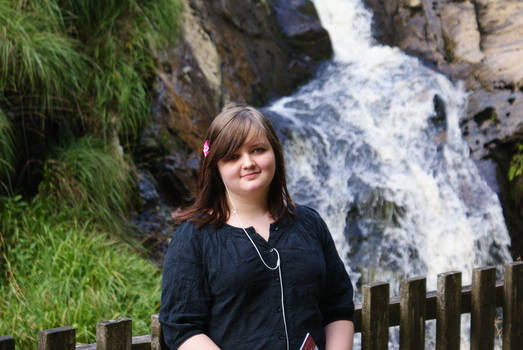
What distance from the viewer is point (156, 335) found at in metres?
1.84

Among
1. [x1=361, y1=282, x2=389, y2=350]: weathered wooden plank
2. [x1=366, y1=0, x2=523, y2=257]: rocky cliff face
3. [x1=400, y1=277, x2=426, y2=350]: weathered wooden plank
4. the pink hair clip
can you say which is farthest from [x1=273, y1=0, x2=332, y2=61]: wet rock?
the pink hair clip

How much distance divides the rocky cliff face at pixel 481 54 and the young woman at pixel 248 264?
→ 5825 millimetres

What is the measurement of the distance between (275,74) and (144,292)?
6.09 m

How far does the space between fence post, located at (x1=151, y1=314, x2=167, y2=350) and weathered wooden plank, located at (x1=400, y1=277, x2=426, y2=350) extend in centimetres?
105

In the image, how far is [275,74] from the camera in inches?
357

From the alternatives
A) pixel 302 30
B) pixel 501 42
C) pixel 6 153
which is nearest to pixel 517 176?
pixel 501 42

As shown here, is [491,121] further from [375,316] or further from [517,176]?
[375,316]

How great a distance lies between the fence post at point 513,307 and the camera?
9.03ft

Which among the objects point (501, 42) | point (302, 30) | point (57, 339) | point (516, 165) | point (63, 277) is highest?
point (302, 30)

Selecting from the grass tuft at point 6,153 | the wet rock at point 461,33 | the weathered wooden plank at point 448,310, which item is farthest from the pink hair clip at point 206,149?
the wet rock at point 461,33

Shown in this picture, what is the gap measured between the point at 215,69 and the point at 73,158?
3103mm

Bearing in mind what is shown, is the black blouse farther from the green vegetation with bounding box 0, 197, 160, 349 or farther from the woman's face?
the green vegetation with bounding box 0, 197, 160, 349

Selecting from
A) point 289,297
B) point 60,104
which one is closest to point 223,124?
point 289,297

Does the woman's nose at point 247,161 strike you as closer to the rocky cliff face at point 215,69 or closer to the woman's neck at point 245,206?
the woman's neck at point 245,206
